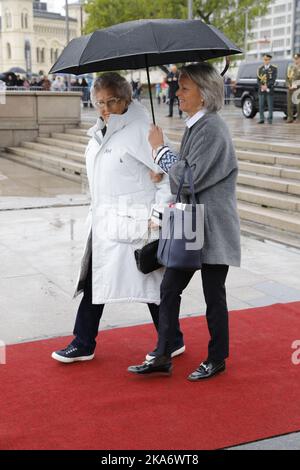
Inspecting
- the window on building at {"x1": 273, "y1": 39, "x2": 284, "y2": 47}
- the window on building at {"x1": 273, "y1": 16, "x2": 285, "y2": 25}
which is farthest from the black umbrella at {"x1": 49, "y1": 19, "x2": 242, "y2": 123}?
the window on building at {"x1": 273, "y1": 16, "x2": 285, "y2": 25}

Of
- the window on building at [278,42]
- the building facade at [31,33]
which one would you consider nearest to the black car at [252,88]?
the building facade at [31,33]

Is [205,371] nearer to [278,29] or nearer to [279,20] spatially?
[278,29]

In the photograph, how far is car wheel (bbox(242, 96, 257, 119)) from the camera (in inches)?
865

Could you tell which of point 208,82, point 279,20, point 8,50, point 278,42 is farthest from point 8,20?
point 208,82

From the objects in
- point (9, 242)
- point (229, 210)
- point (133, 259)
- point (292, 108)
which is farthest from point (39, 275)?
point (292, 108)

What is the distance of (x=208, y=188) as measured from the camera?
3.78 m

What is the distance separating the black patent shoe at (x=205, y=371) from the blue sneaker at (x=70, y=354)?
0.76 meters

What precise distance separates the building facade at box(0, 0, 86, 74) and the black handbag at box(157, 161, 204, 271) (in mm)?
141792

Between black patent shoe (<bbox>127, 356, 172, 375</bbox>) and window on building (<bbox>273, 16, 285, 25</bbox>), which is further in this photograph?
window on building (<bbox>273, 16, 285, 25</bbox>)

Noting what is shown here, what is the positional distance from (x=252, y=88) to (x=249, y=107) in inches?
27.9

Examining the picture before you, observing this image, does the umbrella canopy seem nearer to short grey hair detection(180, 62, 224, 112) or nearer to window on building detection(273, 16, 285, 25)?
short grey hair detection(180, 62, 224, 112)

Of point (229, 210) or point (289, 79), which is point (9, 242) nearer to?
point (229, 210)

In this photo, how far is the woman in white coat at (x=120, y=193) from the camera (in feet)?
13.3

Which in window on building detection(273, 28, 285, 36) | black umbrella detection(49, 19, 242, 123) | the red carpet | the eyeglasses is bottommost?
the red carpet
